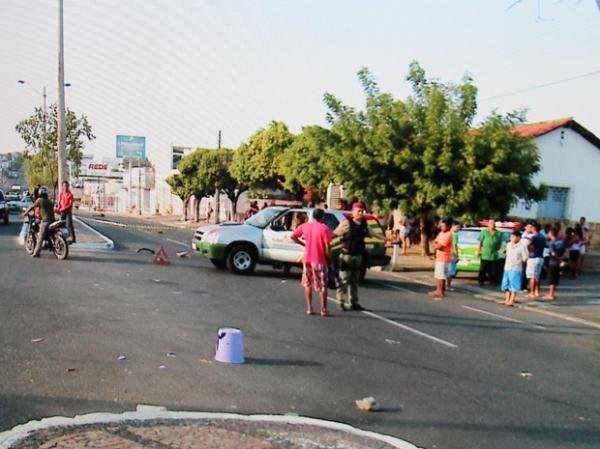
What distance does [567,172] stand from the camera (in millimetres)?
29938

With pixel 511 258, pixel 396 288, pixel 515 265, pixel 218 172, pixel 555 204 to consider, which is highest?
pixel 218 172

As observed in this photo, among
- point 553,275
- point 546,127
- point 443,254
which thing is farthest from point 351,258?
point 546,127

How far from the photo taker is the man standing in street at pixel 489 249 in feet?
53.6

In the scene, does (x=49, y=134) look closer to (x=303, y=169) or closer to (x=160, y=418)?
(x=303, y=169)

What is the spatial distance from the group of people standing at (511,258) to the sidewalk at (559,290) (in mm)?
445

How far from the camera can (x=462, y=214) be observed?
19.4 meters

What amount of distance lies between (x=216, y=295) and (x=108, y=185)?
107m

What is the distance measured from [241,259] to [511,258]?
647 centimetres

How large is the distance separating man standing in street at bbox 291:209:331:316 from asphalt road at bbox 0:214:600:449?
43 centimetres

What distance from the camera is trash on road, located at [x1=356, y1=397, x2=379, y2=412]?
557 centimetres

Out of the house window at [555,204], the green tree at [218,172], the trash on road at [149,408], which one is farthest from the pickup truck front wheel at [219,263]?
the green tree at [218,172]

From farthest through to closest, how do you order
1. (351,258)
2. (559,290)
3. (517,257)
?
(559,290) → (517,257) → (351,258)

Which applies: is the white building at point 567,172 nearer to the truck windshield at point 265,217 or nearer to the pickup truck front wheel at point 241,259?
the truck windshield at point 265,217

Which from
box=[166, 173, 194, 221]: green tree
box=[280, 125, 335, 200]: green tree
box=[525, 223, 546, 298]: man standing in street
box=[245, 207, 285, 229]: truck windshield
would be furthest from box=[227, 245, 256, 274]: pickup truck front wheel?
box=[166, 173, 194, 221]: green tree
